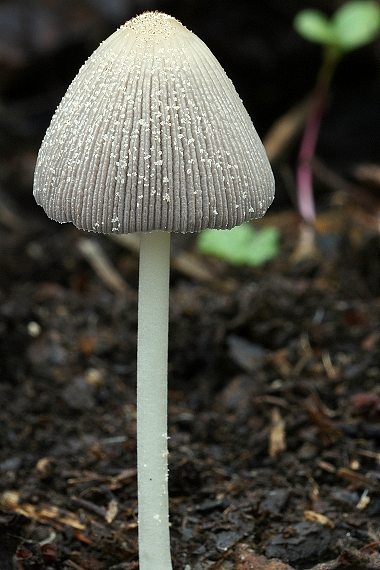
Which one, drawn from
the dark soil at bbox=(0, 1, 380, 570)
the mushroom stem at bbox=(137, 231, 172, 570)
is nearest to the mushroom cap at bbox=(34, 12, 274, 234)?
the mushroom stem at bbox=(137, 231, 172, 570)

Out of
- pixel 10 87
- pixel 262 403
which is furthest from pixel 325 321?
pixel 10 87

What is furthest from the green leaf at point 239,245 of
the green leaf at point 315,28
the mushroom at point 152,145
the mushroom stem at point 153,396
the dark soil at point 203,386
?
the mushroom at point 152,145

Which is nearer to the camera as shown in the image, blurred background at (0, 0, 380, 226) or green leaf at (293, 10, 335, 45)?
green leaf at (293, 10, 335, 45)

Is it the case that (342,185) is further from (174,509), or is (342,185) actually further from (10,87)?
(174,509)

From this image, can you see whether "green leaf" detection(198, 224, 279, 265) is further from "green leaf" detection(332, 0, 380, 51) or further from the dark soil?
"green leaf" detection(332, 0, 380, 51)

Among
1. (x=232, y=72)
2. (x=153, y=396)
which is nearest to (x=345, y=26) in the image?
(x=232, y=72)

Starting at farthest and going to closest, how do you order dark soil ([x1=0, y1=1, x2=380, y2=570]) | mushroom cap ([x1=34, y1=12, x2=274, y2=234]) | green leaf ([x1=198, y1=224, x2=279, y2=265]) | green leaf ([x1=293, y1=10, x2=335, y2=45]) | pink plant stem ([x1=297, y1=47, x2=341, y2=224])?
pink plant stem ([x1=297, y1=47, x2=341, y2=224])
green leaf ([x1=293, y1=10, x2=335, y2=45])
green leaf ([x1=198, y1=224, x2=279, y2=265])
dark soil ([x1=0, y1=1, x2=380, y2=570])
mushroom cap ([x1=34, y1=12, x2=274, y2=234])
